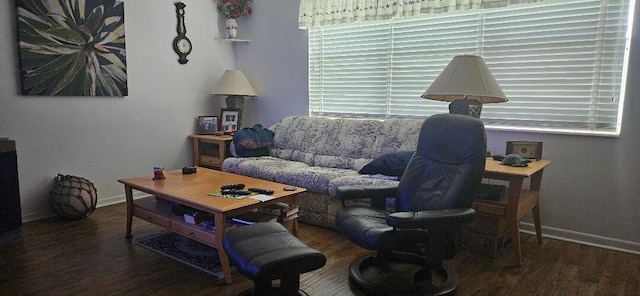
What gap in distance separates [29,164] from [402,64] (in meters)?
3.40

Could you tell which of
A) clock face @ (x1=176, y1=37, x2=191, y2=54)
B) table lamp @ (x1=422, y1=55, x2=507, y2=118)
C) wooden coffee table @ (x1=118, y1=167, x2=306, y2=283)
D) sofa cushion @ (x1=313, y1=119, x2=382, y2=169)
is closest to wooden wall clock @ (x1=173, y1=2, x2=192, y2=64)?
clock face @ (x1=176, y1=37, x2=191, y2=54)

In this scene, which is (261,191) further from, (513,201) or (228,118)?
(228,118)

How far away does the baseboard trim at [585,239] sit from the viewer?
9.64 ft

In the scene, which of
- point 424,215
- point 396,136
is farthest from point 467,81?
point 424,215

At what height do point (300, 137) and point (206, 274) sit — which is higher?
A: point (300, 137)

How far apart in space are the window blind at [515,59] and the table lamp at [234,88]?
1131 millimetres

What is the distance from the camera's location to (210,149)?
4773 mm

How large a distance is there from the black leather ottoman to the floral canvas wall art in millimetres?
2629

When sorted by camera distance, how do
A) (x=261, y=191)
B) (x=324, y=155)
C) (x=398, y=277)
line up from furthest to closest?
(x=324, y=155), (x=261, y=191), (x=398, y=277)

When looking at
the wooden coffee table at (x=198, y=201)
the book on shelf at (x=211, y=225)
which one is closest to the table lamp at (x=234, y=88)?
the wooden coffee table at (x=198, y=201)

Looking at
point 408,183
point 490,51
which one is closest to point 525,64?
point 490,51

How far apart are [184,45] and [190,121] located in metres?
0.85

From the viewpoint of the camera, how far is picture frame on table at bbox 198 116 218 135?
4.82 metres

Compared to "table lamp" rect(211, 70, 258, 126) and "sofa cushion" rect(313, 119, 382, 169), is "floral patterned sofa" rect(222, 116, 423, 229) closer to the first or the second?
"sofa cushion" rect(313, 119, 382, 169)
